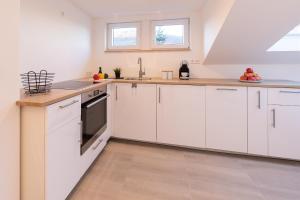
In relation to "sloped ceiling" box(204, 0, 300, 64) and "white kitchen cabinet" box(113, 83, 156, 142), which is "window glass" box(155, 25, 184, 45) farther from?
"white kitchen cabinet" box(113, 83, 156, 142)

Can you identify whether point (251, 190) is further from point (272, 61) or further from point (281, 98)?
point (272, 61)

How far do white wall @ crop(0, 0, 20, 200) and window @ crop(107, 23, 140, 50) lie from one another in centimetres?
202

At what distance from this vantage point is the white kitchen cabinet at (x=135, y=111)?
2.57 meters

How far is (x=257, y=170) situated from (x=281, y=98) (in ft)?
2.81

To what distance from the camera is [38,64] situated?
2.08 m

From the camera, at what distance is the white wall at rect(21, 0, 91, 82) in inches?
76.0

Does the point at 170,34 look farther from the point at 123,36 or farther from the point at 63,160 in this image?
the point at 63,160

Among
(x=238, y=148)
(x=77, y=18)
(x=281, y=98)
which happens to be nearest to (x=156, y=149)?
(x=238, y=148)

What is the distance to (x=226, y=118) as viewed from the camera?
2.32 metres

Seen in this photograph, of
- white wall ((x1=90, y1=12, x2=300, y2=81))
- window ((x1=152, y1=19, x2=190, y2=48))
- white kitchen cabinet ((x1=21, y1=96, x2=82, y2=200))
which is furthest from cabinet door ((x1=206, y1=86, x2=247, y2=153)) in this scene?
white kitchen cabinet ((x1=21, y1=96, x2=82, y2=200))

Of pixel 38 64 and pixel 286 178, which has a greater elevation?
pixel 38 64

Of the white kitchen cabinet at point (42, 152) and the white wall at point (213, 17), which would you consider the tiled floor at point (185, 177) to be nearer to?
the white kitchen cabinet at point (42, 152)

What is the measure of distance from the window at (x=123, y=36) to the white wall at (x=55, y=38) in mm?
366

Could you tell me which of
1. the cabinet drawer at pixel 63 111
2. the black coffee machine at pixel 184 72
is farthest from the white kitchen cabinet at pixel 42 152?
the black coffee machine at pixel 184 72
